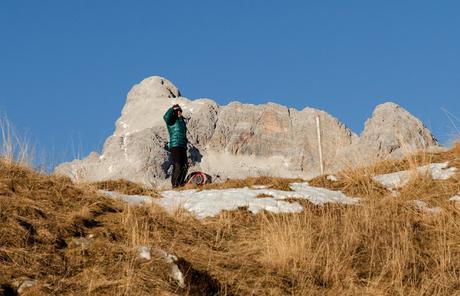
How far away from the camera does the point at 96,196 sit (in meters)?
9.14

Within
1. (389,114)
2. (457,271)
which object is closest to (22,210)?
(457,271)

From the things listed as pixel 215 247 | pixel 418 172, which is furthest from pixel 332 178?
pixel 215 247

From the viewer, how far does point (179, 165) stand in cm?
1516

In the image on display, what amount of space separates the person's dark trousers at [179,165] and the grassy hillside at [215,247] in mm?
4789

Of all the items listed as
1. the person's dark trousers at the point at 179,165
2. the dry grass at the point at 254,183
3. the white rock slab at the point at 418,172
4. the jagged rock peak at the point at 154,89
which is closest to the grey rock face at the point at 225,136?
the jagged rock peak at the point at 154,89

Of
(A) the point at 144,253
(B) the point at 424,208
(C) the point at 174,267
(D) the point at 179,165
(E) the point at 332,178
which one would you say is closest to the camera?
(C) the point at 174,267

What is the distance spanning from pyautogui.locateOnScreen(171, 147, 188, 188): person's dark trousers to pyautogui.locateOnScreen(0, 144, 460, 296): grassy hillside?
4.79 m

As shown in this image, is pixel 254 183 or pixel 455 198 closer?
pixel 455 198

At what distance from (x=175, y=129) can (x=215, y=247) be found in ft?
24.8

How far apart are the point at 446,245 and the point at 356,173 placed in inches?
150

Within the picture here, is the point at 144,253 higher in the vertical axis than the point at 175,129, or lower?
lower

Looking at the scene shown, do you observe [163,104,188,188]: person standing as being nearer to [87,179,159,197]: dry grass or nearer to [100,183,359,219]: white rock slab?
[87,179,159,197]: dry grass

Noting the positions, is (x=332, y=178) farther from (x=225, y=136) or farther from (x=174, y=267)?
(x=225, y=136)

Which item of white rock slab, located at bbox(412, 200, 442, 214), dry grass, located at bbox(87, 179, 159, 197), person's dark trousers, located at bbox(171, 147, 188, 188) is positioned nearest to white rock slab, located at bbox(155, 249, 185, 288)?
white rock slab, located at bbox(412, 200, 442, 214)
